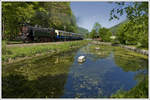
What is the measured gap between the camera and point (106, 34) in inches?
1976

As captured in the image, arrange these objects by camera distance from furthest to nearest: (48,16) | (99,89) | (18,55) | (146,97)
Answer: (48,16) → (18,55) → (99,89) → (146,97)

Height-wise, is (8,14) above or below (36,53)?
above

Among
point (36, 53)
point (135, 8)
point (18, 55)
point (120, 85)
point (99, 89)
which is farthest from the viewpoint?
point (36, 53)

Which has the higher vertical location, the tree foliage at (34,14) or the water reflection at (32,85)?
the tree foliage at (34,14)

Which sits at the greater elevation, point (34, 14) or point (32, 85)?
point (34, 14)

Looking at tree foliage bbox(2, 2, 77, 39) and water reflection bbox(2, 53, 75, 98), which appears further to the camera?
tree foliage bbox(2, 2, 77, 39)

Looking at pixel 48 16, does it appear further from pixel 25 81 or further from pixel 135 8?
pixel 135 8

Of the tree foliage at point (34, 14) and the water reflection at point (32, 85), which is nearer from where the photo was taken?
the water reflection at point (32, 85)

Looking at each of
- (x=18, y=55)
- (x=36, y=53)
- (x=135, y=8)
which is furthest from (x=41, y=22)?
(x=135, y=8)

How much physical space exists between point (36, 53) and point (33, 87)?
10760 mm

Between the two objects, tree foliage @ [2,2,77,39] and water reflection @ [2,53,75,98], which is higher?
tree foliage @ [2,2,77,39]

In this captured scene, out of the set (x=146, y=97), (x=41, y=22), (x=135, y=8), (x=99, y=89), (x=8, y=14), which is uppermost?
(x=41, y=22)

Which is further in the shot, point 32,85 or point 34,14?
point 34,14

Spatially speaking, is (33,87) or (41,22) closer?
(33,87)
